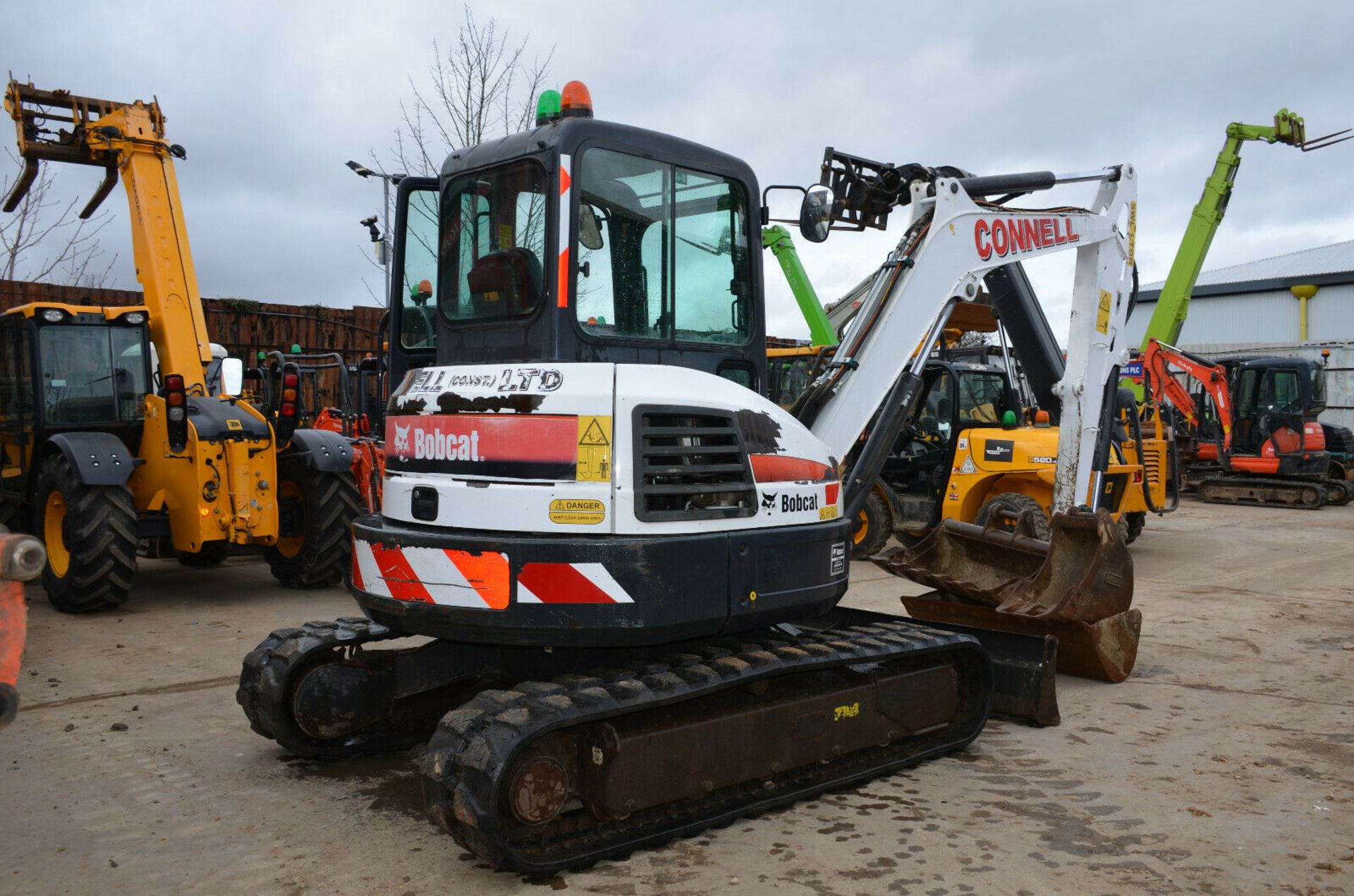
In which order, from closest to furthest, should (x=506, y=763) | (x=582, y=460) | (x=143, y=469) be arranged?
(x=506, y=763)
(x=582, y=460)
(x=143, y=469)

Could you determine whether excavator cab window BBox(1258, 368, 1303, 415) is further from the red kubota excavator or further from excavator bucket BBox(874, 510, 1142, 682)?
excavator bucket BBox(874, 510, 1142, 682)

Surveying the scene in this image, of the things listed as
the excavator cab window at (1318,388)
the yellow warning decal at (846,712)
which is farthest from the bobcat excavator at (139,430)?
the excavator cab window at (1318,388)

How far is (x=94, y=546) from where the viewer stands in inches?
330

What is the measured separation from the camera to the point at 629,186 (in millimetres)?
4484

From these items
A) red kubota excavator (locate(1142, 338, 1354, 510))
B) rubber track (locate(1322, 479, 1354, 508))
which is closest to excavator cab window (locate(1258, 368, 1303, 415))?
red kubota excavator (locate(1142, 338, 1354, 510))

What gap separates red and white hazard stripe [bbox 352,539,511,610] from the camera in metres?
4.07

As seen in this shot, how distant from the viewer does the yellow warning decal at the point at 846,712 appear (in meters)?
4.85

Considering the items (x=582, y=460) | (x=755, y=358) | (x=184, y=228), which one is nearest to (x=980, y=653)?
(x=755, y=358)

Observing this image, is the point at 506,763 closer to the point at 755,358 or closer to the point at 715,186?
the point at 755,358

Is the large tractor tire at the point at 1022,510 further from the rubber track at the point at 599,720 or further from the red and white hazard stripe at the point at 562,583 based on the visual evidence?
the red and white hazard stripe at the point at 562,583

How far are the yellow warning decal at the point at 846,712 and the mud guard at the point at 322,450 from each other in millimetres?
5991

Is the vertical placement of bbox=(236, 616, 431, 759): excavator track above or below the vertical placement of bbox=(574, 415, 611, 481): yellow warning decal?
below

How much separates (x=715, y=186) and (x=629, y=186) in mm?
464

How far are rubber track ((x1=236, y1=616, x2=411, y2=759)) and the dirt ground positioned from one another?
0.42 ft
